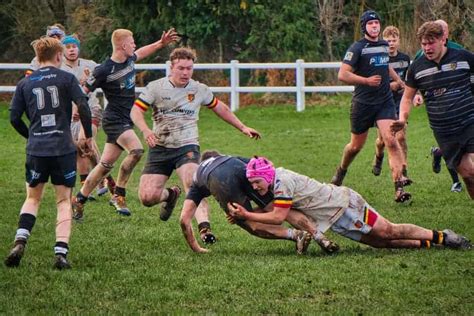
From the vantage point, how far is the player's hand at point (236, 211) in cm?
909

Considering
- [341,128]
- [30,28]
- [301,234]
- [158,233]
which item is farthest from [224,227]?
[30,28]

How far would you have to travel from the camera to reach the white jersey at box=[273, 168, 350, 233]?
922cm

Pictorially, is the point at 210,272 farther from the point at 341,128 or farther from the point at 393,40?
the point at 341,128

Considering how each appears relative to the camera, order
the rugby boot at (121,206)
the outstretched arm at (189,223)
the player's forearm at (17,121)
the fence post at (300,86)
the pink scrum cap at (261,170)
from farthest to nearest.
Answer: the fence post at (300,86) < the rugby boot at (121,206) < the outstretched arm at (189,223) < the player's forearm at (17,121) < the pink scrum cap at (261,170)

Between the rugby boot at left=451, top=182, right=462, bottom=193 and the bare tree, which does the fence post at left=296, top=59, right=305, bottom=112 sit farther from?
the rugby boot at left=451, top=182, right=462, bottom=193

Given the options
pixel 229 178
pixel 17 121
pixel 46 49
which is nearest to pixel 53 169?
pixel 17 121

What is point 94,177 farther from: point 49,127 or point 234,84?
point 234,84

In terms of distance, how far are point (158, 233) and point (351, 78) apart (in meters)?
3.35

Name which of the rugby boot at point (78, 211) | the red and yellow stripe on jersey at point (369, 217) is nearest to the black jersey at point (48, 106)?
the red and yellow stripe on jersey at point (369, 217)

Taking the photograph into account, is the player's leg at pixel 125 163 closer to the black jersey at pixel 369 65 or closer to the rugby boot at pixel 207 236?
the rugby boot at pixel 207 236

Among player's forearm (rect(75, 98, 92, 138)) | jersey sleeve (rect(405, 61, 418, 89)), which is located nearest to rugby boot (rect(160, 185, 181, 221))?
player's forearm (rect(75, 98, 92, 138))

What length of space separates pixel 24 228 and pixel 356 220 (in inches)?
113

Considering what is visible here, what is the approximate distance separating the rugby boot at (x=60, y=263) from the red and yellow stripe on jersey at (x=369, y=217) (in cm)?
260

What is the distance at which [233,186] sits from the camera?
368 inches
